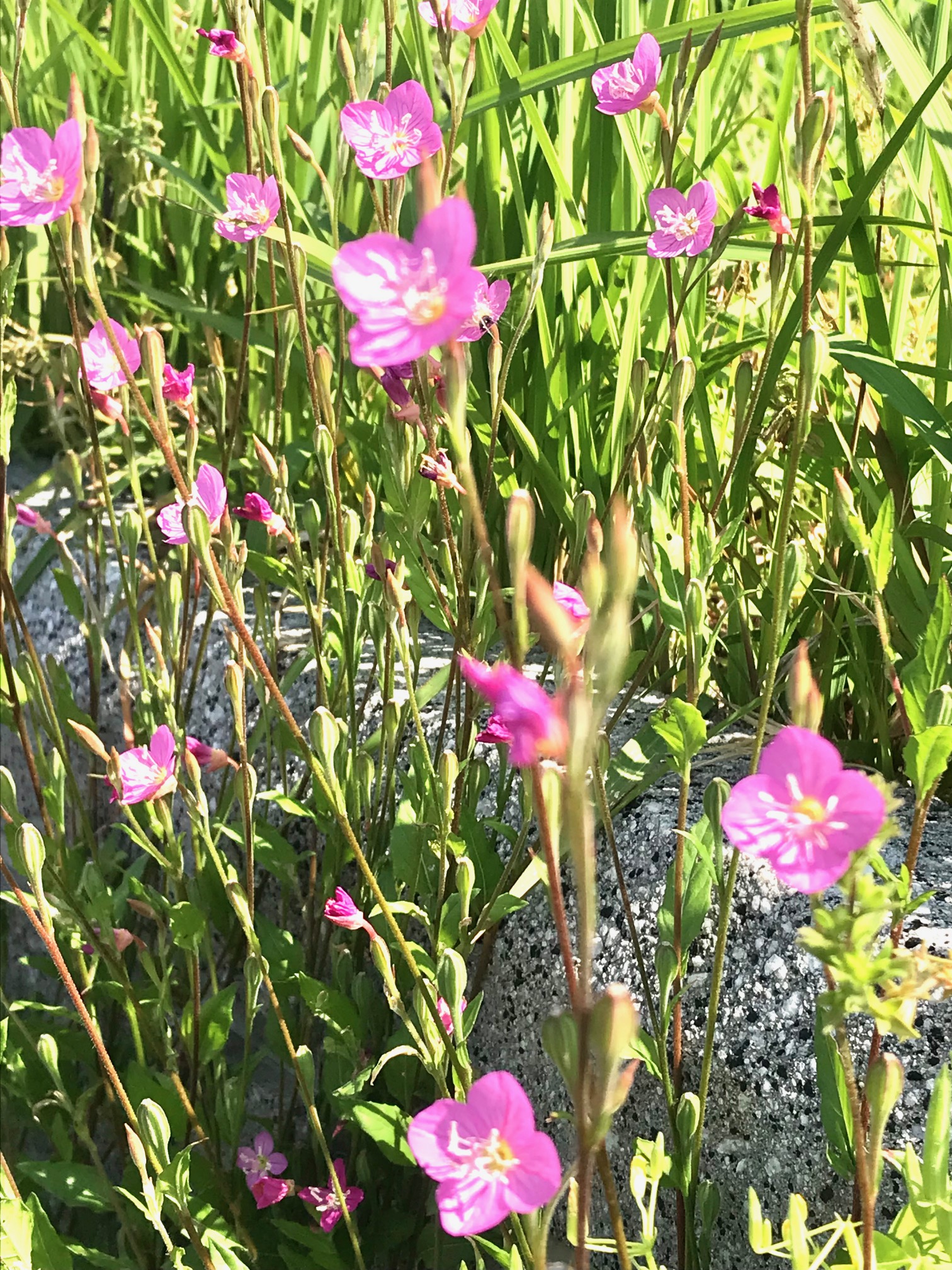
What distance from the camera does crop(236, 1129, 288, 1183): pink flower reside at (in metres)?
0.87

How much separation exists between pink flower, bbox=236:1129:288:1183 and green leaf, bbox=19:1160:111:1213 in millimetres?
96

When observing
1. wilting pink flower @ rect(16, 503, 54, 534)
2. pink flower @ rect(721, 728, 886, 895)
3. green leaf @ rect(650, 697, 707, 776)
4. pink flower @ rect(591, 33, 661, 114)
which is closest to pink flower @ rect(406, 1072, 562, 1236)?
pink flower @ rect(721, 728, 886, 895)

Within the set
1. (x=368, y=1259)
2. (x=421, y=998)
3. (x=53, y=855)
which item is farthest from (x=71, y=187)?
(x=368, y=1259)

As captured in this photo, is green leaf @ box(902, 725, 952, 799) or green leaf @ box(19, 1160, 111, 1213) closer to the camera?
green leaf @ box(902, 725, 952, 799)

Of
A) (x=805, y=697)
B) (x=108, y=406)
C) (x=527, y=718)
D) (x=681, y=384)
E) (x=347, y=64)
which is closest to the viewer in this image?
(x=527, y=718)

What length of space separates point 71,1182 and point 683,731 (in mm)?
570

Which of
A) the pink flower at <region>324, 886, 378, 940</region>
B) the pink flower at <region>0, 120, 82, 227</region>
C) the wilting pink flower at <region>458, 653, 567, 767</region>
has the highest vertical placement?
the pink flower at <region>0, 120, 82, 227</region>

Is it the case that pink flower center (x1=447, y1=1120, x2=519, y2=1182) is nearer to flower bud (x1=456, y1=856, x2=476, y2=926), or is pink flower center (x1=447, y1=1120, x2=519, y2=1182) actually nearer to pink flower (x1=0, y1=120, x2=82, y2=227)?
flower bud (x1=456, y1=856, x2=476, y2=926)

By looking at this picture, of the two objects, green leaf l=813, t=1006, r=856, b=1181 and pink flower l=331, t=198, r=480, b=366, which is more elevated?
pink flower l=331, t=198, r=480, b=366

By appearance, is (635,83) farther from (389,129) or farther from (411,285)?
(411,285)

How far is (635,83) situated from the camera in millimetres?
763

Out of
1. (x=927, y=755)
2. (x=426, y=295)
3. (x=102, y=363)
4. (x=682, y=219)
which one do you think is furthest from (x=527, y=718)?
(x=102, y=363)

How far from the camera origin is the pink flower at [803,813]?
16.0 inches

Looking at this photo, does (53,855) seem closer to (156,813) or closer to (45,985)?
(156,813)
